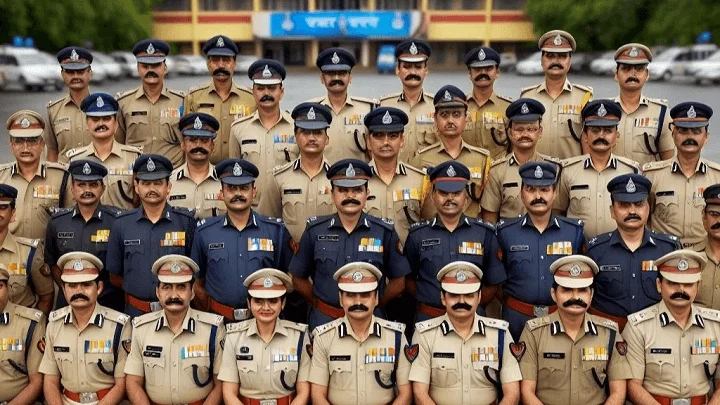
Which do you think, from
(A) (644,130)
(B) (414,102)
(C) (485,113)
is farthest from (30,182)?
(A) (644,130)

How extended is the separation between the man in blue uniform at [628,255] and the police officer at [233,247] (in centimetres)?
219

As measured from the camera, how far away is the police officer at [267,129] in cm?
699

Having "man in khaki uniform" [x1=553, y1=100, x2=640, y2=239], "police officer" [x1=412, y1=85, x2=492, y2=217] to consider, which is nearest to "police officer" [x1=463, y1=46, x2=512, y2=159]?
"police officer" [x1=412, y1=85, x2=492, y2=217]

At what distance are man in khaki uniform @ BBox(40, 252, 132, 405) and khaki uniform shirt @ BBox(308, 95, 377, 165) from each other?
2525 millimetres

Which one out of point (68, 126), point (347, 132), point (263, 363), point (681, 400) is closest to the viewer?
point (681, 400)

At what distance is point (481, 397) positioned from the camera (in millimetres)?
5047

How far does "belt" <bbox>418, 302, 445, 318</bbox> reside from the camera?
5664 millimetres

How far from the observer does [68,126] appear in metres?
7.66

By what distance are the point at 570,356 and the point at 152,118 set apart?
442 cm

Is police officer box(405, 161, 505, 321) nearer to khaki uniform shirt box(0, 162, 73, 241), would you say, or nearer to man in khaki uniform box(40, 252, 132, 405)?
man in khaki uniform box(40, 252, 132, 405)

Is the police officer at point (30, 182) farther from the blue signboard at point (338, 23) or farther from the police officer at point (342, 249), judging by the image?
the blue signboard at point (338, 23)

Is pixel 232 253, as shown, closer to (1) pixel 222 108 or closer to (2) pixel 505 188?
(2) pixel 505 188

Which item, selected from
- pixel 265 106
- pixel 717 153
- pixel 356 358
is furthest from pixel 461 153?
pixel 717 153

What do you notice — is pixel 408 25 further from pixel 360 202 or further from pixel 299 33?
pixel 360 202
